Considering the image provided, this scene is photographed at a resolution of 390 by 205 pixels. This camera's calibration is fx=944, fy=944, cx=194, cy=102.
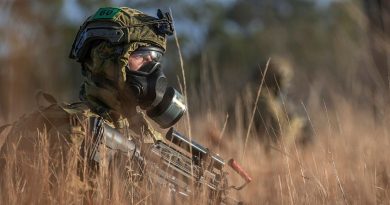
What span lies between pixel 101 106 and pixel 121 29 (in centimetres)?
33

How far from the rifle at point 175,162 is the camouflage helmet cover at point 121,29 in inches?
16.7

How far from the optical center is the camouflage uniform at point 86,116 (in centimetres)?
349

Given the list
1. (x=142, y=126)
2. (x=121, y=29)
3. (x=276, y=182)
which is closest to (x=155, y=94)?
(x=142, y=126)

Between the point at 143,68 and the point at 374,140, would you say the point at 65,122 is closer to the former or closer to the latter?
the point at 143,68

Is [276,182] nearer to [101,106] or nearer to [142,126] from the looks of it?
[142,126]

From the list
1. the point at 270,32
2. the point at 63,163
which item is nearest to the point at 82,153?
the point at 63,163

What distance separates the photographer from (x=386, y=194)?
12.9 ft

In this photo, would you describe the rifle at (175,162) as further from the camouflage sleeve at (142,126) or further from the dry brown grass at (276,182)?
the camouflage sleeve at (142,126)

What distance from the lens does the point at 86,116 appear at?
3547 millimetres

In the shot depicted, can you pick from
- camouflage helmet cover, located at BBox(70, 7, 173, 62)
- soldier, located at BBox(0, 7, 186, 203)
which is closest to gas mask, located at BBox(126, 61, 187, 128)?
soldier, located at BBox(0, 7, 186, 203)

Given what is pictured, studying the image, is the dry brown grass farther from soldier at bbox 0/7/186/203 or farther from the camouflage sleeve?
→ the camouflage sleeve

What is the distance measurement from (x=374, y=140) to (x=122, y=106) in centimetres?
187

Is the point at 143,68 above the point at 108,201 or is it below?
above

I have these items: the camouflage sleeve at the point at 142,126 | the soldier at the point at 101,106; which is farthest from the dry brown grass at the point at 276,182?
the camouflage sleeve at the point at 142,126
